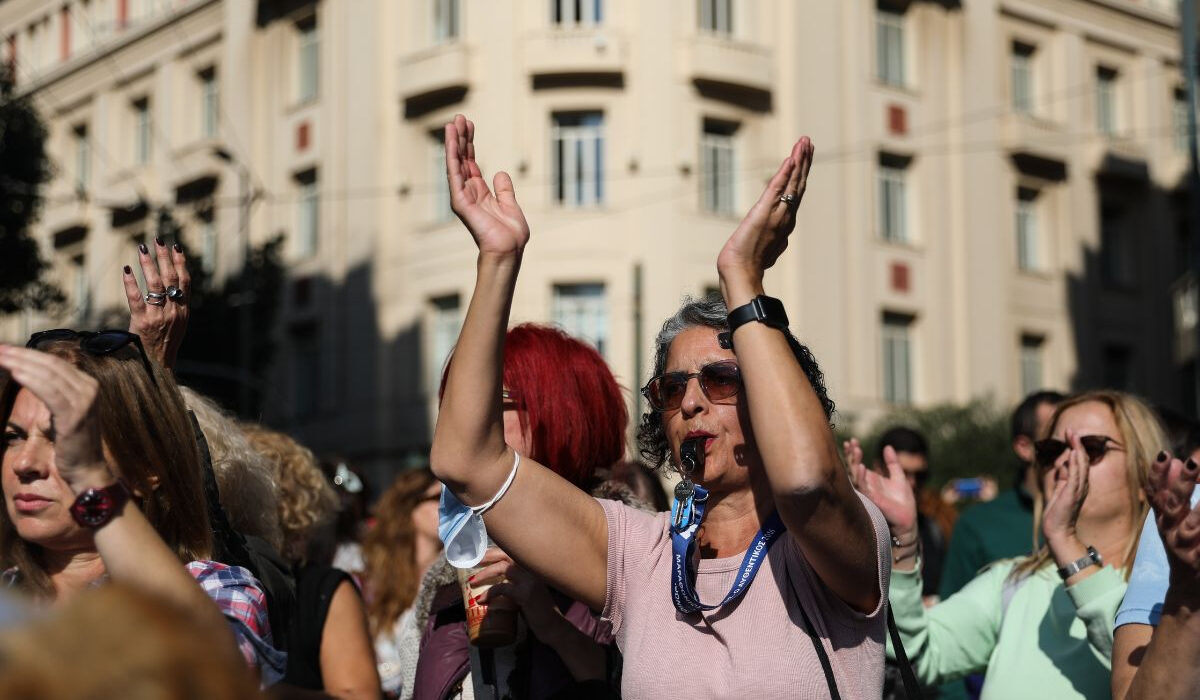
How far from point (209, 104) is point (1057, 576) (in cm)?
2908

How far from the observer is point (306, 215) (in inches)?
1164

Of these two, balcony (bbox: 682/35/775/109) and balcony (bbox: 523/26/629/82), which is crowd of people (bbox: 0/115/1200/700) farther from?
balcony (bbox: 682/35/775/109)

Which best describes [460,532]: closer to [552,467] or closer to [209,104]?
[552,467]

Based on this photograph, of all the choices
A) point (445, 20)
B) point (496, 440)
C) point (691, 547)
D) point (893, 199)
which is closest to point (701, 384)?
point (691, 547)

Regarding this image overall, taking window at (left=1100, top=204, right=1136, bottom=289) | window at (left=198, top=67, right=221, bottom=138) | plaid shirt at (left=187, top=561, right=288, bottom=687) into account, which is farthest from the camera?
window at (left=1100, top=204, right=1136, bottom=289)

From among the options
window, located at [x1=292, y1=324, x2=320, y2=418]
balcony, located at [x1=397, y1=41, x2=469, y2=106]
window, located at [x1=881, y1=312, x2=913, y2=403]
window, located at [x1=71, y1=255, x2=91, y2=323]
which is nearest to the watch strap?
balcony, located at [x1=397, y1=41, x2=469, y2=106]

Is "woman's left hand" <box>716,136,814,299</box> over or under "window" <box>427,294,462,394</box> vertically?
under

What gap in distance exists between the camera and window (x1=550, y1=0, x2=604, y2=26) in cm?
2644

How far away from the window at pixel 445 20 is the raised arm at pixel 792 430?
24880mm

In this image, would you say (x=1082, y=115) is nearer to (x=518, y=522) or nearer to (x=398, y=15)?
(x=398, y=15)

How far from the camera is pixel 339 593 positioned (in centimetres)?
467

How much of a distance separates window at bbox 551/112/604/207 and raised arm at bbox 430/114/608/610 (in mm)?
23434

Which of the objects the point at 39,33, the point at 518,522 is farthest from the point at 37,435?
the point at 39,33

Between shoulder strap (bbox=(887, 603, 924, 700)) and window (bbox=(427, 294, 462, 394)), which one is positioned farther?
window (bbox=(427, 294, 462, 394))
